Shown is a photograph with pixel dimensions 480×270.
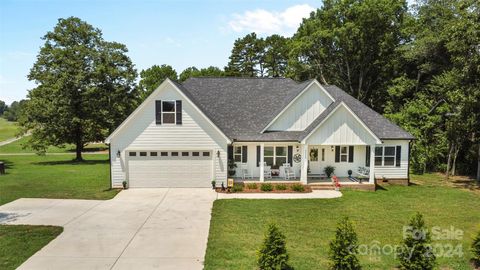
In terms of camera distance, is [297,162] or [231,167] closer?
[231,167]

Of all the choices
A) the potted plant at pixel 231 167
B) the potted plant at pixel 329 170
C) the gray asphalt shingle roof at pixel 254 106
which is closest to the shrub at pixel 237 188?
the potted plant at pixel 231 167

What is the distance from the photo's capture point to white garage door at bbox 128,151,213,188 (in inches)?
→ 786

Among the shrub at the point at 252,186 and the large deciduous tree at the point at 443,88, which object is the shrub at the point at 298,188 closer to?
the shrub at the point at 252,186

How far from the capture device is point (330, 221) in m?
13.5

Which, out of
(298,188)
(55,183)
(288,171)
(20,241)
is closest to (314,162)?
(288,171)

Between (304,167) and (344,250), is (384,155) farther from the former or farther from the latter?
(344,250)

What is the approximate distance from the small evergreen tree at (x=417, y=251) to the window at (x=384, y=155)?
44.4 ft

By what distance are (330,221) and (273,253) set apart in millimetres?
5654

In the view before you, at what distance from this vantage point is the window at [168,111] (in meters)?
19.5

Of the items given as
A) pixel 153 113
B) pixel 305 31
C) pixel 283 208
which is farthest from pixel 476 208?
pixel 305 31

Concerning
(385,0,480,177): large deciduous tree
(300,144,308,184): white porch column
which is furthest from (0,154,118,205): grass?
(385,0,480,177): large deciduous tree

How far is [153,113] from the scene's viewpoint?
19.4 m

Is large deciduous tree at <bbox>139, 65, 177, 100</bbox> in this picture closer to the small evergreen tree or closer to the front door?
the front door

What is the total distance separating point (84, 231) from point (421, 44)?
98.3 ft
